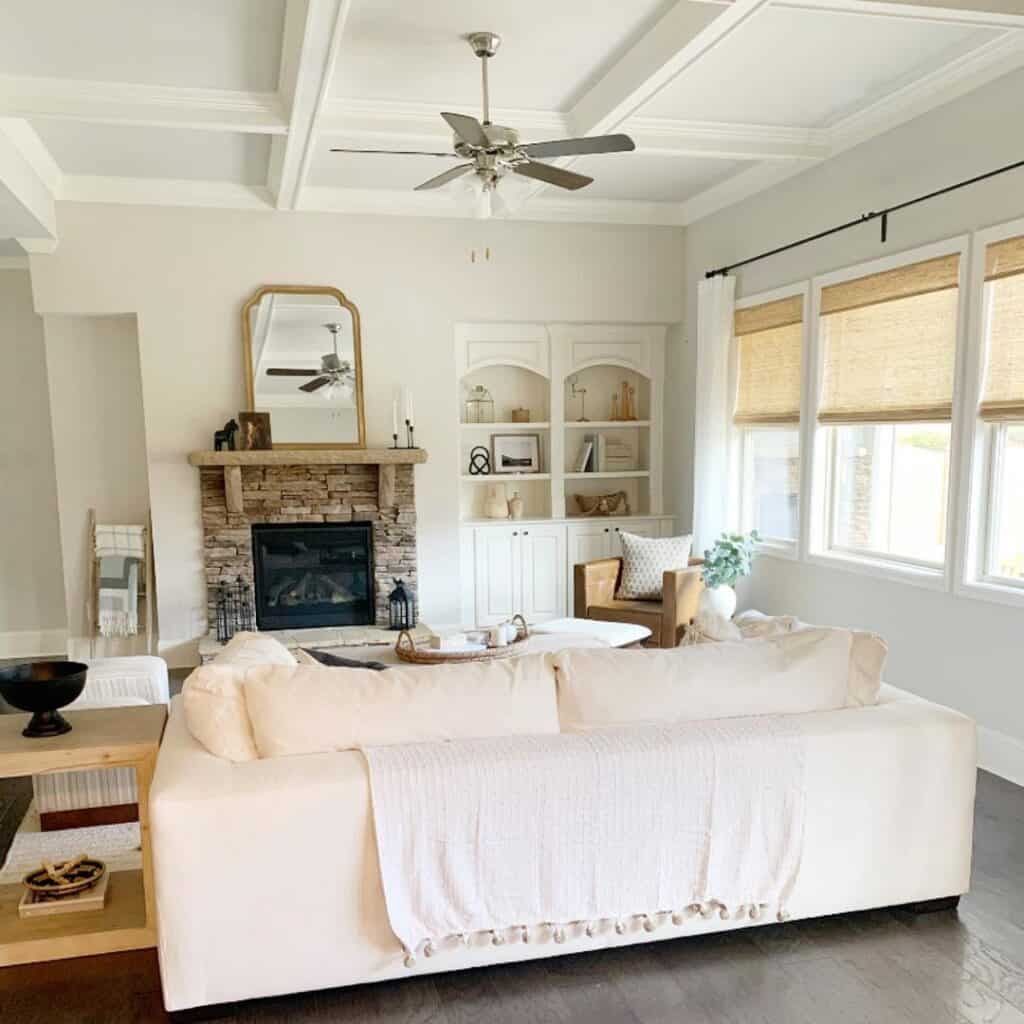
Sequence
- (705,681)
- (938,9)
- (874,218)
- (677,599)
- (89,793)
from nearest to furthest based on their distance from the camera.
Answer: (705,681), (938,9), (89,793), (874,218), (677,599)

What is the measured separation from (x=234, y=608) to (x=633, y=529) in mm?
2865

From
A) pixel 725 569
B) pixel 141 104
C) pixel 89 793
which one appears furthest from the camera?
pixel 725 569

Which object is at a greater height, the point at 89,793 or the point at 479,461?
the point at 479,461

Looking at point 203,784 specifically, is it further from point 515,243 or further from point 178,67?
point 515,243

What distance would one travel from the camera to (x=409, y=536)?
5836 mm

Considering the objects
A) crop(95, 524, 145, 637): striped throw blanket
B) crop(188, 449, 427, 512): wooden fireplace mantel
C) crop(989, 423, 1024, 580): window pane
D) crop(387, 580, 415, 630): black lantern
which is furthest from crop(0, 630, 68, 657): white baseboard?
crop(989, 423, 1024, 580): window pane

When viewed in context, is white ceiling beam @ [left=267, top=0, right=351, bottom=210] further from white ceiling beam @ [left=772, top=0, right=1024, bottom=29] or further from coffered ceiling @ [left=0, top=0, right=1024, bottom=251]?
white ceiling beam @ [left=772, top=0, right=1024, bottom=29]

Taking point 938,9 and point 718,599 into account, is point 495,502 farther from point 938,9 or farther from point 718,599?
point 938,9

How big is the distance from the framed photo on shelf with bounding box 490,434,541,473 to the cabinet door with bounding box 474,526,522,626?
0.48m

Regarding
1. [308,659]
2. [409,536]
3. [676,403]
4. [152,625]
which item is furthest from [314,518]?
[308,659]

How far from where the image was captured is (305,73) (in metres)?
3.31

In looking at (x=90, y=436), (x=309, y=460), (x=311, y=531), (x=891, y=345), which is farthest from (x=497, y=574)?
(x=891, y=345)

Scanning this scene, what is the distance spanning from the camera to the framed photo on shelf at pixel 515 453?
20.5 ft

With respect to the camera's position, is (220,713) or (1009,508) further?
(1009,508)
